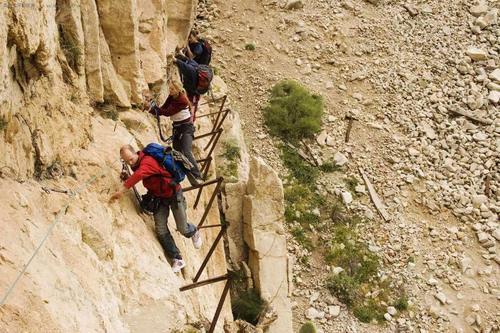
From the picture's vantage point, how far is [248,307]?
45.8 feet

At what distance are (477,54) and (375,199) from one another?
8743mm

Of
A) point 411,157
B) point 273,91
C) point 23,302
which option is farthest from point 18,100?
point 411,157

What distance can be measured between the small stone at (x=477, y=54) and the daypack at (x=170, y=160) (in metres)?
19.0

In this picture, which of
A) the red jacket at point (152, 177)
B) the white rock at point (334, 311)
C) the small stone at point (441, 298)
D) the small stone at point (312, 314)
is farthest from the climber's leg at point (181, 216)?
the small stone at point (441, 298)

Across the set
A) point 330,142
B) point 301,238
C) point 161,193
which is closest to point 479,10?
point 330,142

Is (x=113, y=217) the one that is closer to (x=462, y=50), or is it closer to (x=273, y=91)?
(x=273, y=91)

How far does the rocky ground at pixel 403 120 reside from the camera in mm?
17062

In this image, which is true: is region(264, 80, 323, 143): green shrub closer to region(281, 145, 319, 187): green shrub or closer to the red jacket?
region(281, 145, 319, 187): green shrub

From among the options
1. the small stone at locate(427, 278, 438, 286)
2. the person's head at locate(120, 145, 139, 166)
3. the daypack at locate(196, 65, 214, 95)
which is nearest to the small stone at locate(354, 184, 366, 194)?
the small stone at locate(427, 278, 438, 286)

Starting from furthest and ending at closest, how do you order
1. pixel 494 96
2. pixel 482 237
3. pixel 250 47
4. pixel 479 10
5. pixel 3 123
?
pixel 479 10
pixel 494 96
pixel 250 47
pixel 482 237
pixel 3 123

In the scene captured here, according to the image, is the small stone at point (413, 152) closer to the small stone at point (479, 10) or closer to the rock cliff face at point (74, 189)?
the small stone at point (479, 10)

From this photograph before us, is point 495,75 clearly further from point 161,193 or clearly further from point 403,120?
point 161,193

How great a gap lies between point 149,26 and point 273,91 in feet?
30.1

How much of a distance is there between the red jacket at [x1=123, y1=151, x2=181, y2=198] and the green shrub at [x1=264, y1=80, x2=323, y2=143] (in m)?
12.3
